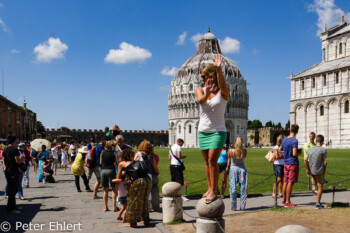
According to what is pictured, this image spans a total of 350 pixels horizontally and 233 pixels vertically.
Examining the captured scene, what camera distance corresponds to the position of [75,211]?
8.22 metres

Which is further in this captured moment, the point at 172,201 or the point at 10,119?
the point at 10,119

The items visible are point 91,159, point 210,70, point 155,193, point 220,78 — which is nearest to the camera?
point 220,78

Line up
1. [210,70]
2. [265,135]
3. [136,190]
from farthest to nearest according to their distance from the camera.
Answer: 1. [265,135]
2. [136,190]
3. [210,70]

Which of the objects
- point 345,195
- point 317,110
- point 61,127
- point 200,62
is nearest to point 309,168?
point 345,195

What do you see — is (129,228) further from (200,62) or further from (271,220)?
(200,62)

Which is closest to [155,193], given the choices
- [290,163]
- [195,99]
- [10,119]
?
[290,163]

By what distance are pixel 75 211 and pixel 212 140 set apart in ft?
15.6

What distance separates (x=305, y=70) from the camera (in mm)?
56188

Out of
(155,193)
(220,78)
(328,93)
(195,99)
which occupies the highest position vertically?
(195,99)

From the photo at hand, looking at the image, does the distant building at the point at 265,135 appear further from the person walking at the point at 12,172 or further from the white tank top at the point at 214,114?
the white tank top at the point at 214,114

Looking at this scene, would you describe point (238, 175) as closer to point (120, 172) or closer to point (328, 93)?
point (120, 172)

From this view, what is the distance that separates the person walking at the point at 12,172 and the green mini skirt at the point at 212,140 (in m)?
5.26

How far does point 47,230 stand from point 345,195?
812 centimetres

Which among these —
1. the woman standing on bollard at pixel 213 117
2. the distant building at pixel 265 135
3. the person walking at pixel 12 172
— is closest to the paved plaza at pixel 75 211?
the person walking at pixel 12 172
